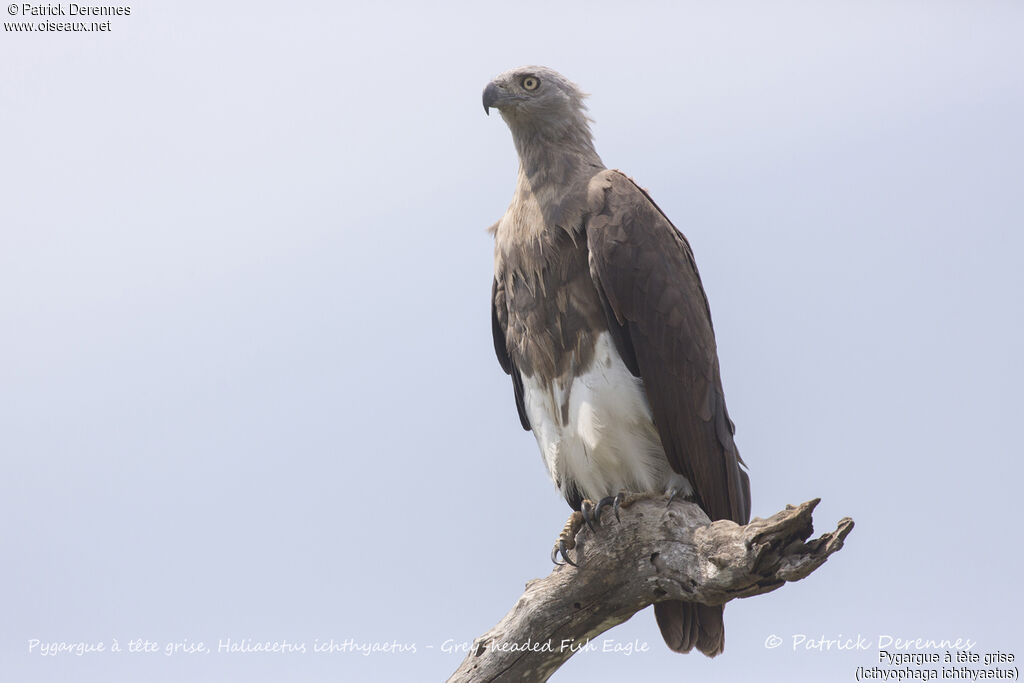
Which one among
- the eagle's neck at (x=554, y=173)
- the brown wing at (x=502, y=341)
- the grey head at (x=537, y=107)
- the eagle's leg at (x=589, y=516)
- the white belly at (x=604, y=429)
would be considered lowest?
the eagle's leg at (x=589, y=516)

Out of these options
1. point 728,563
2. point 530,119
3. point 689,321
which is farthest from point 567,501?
point 530,119

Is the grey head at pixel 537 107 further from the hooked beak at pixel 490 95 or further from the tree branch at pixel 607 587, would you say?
the tree branch at pixel 607 587

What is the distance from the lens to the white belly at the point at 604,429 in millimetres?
5629

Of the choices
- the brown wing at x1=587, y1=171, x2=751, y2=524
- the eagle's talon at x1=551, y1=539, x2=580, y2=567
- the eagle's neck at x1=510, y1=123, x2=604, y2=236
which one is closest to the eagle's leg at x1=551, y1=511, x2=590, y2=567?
the eagle's talon at x1=551, y1=539, x2=580, y2=567

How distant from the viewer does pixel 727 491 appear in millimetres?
5754

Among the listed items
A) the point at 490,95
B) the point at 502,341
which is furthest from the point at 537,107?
the point at 502,341

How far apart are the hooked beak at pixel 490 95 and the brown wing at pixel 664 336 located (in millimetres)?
930

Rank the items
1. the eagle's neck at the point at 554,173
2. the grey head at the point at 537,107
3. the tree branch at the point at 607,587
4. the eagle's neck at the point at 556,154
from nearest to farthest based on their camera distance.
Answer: the tree branch at the point at 607,587 < the eagle's neck at the point at 554,173 < the eagle's neck at the point at 556,154 < the grey head at the point at 537,107

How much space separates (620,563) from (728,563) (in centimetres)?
91

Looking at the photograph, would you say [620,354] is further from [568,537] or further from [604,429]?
[568,537]

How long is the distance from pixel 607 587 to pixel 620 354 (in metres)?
1.30

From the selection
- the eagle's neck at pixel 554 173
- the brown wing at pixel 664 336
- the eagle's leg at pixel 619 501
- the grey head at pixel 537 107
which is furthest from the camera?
the grey head at pixel 537 107

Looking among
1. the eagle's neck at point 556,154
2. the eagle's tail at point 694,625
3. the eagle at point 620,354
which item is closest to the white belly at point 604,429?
the eagle at point 620,354

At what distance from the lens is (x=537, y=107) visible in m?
6.22
